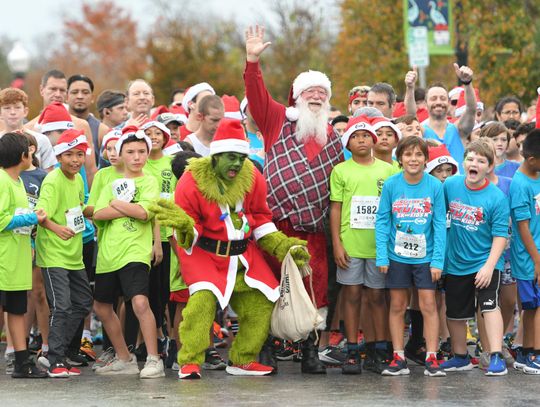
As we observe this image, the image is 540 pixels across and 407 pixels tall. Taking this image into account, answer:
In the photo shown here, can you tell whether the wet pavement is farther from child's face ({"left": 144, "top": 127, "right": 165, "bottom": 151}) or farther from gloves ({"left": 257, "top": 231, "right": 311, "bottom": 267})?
child's face ({"left": 144, "top": 127, "right": 165, "bottom": 151})

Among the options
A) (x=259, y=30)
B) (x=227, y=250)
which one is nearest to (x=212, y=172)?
(x=227, y=250)

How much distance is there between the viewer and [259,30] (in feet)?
33.1

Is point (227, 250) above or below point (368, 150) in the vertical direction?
below

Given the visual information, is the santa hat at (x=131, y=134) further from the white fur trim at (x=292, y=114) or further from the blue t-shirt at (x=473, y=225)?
the blue t-shirt at (x=473, y=225)

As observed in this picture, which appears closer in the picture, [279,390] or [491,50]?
[279,390]

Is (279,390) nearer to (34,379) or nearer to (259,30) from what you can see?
A: (34,379)

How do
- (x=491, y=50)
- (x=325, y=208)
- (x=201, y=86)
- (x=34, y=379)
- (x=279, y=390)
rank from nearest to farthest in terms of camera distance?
(x=279, y=390) < (x=34, y=379) < (x=325, y=208) < (x=201, y=86) < (x=491, y=50)

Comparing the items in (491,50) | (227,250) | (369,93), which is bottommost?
(227,250)

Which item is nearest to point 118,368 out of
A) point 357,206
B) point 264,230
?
point 264,230

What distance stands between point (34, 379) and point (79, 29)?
67818 mm

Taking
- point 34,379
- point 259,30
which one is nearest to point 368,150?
point 259,30

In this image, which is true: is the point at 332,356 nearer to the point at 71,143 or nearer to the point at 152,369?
the point at 152,369

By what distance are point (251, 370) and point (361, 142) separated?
2.07 meters

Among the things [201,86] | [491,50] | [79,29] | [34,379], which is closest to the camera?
[34,379]
